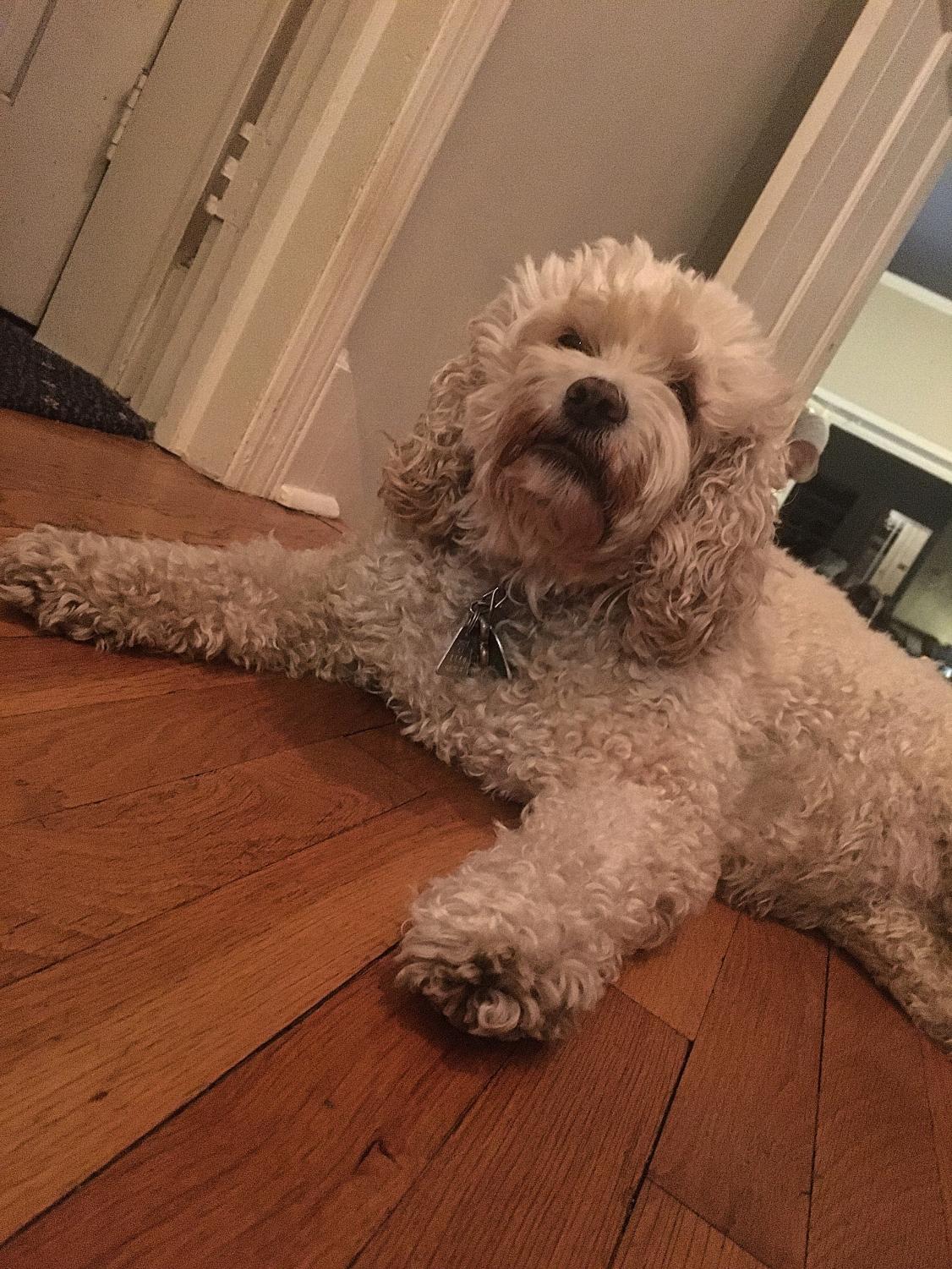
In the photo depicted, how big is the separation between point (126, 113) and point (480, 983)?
2861 mm

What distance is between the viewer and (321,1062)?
0.91 metres

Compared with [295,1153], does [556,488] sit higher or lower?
higher

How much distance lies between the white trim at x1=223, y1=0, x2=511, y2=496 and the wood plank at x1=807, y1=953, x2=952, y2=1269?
191 centimetres

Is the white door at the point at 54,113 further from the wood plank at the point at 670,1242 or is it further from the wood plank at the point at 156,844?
the wood plank at the point at 670,1242

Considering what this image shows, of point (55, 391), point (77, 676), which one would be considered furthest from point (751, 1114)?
point (55, 391)

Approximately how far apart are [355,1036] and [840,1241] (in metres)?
0.61

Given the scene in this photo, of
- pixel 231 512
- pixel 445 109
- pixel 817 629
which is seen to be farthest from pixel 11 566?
pixel 445 109

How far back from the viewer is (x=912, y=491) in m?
8.74

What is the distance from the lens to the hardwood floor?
0.74 m

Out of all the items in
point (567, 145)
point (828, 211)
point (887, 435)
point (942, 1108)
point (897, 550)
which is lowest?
point (942, 1108)

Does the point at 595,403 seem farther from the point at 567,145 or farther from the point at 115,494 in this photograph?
the point at 567,145

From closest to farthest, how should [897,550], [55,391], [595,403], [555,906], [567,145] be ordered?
[555,906]
[595,403]
[55,391]
[567,145]
[897,550]

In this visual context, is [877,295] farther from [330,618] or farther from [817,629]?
[330,618]

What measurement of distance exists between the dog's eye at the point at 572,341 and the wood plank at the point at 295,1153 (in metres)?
1.05
